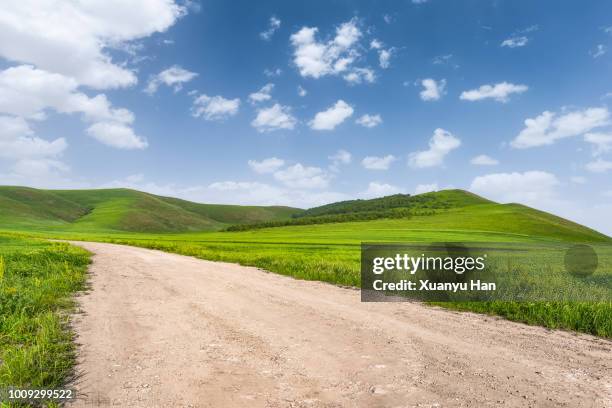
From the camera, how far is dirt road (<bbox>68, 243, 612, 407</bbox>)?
21.0 feet

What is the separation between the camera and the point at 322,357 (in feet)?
26.9

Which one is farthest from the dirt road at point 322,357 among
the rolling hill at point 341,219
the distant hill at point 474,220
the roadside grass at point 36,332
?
the rolling hill at point 341,219

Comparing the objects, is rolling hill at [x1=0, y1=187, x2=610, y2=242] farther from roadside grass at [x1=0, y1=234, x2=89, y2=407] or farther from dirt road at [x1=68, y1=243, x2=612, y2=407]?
dirt road at [x1=68, y1=243, x2=612, y2=407]

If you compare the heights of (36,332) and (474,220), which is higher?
(474,220)

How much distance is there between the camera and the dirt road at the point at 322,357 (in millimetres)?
6402

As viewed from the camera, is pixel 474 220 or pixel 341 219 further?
pixel 341 219

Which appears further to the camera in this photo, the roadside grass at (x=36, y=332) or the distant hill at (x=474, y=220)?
the distant hill at (x=474, y=220)

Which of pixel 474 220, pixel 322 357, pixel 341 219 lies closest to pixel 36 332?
pixel 322 357

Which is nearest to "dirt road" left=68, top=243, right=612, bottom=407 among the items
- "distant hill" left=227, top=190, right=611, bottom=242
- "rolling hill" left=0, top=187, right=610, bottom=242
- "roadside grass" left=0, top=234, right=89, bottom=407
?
"roadside grass" left=0, top=234, right=89, bottom=407

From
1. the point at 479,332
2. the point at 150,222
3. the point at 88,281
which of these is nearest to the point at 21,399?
the point at 479,332

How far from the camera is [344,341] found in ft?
30.7

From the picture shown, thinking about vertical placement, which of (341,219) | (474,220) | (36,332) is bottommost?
(36,332)

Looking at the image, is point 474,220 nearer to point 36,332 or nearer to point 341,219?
point 341,219

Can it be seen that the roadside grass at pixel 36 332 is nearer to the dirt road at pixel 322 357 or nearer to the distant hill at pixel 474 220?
the dirt road at pixel 322 357
